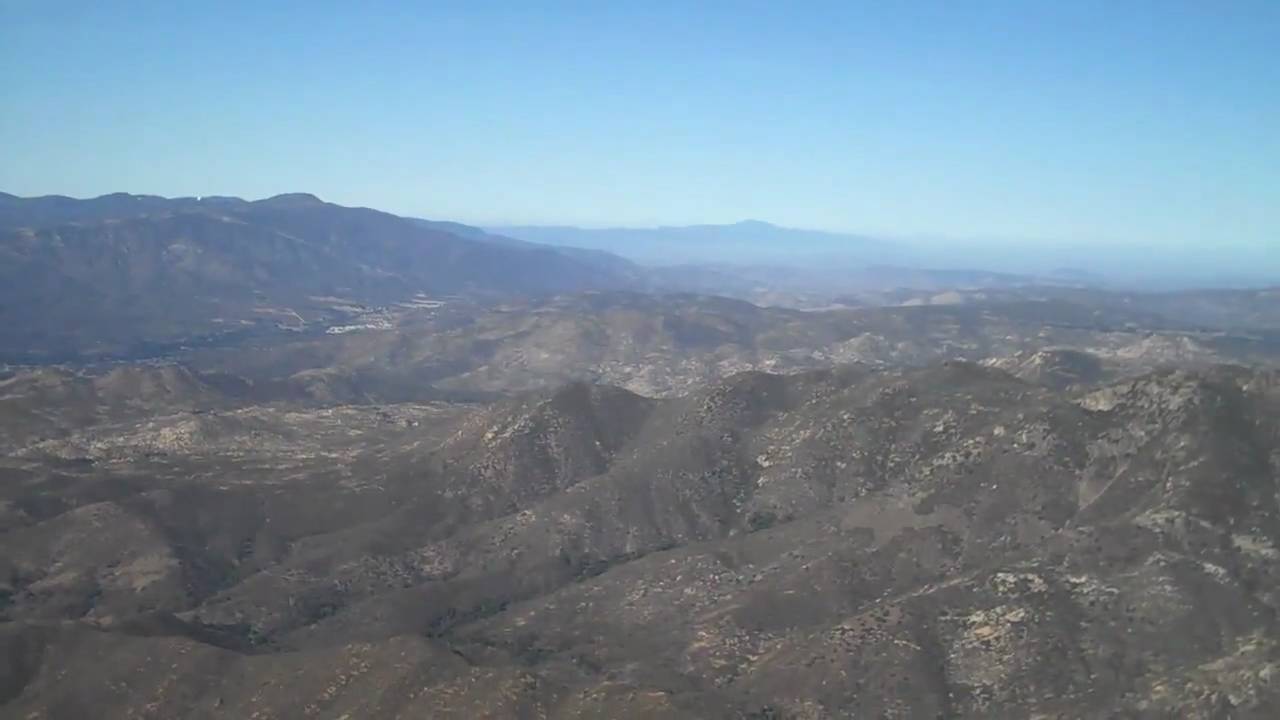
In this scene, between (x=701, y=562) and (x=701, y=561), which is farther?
(x=701, y=561)

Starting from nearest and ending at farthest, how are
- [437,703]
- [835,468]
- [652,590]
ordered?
1. [437,703]
2. [652,590]
3. [835,468]

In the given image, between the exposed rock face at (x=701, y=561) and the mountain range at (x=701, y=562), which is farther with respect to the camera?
the exposed rock face at (x=701, y=561)

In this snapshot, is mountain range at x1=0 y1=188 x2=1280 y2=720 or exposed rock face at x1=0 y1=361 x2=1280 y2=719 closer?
mountain range at x1=0 y1=188 x2=1280 y2=720

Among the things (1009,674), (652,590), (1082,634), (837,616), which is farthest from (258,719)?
(1082,634)

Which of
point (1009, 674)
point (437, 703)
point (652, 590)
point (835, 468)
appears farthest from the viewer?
point (835, 468)

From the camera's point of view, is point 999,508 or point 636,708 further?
point 999,508

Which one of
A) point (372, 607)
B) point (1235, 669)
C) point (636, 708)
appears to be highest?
point (1235, 669)

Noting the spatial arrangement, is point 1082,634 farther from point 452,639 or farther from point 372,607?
point 372,607

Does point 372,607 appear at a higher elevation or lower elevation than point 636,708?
lower
